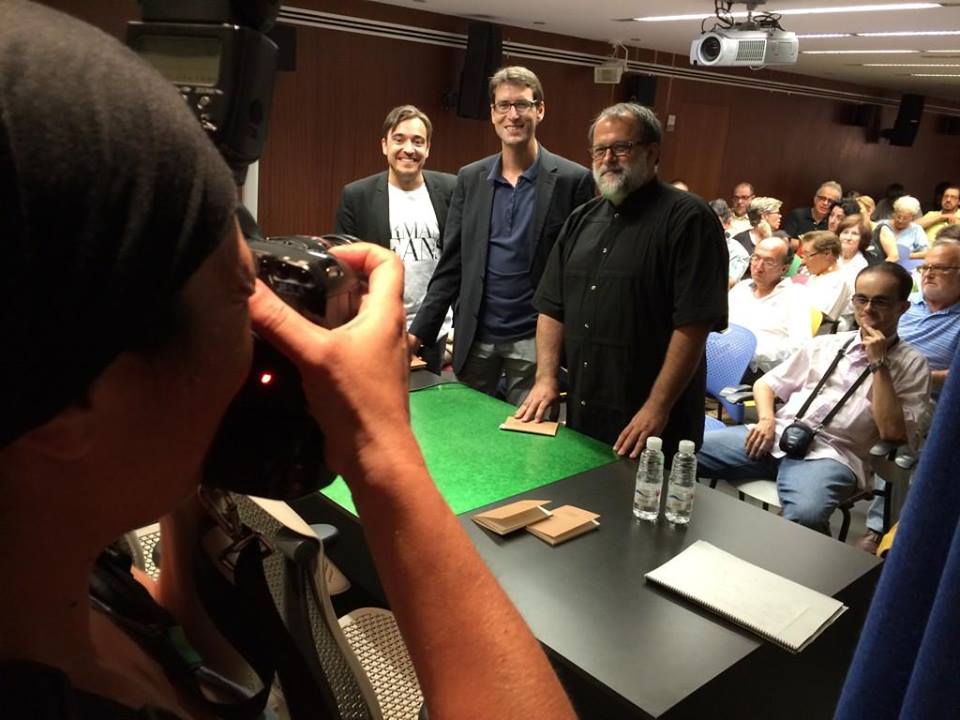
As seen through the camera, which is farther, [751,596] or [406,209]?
[406,209]

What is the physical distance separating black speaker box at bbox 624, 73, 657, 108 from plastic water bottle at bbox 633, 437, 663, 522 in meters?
7.54

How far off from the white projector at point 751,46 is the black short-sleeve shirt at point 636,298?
382 centimetres

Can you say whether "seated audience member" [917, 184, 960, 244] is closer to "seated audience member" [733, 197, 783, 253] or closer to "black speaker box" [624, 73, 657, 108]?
"seated audience member" [733, 197, 783, 253]

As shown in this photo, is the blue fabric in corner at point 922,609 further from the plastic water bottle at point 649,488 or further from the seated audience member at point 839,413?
the seated audience member at point 839,413

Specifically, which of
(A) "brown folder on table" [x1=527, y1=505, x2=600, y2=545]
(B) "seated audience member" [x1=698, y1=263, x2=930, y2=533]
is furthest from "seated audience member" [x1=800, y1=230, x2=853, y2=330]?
(A) "brown folder on table" [x1=527, y1=505, x2=600, y2=545]

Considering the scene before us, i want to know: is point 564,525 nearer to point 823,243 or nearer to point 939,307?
point 939,307

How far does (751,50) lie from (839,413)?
3.76 meters

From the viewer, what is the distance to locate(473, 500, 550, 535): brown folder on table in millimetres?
1611

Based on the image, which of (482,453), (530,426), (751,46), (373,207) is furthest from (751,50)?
(482,453)

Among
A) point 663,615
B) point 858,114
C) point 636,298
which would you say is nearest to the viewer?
point 663,615

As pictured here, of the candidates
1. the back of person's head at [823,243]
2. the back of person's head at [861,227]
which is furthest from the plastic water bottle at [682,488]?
the back of person's head at [861,227]

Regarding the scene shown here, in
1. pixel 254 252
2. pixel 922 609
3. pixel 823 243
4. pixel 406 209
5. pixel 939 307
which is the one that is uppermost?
pixel 254 252

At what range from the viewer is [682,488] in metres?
1.72

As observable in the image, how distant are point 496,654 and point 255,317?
29 cm
